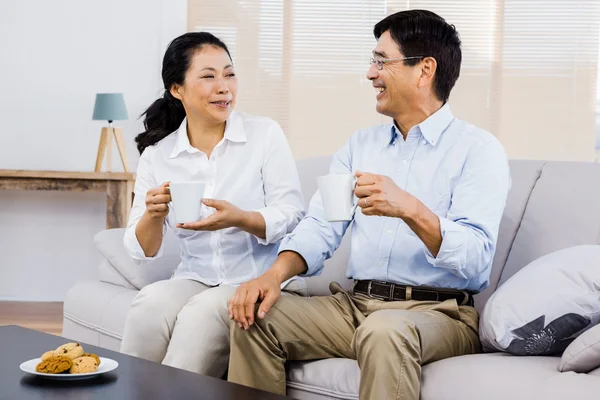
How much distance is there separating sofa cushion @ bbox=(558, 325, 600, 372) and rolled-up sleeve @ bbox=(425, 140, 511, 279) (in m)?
0.29

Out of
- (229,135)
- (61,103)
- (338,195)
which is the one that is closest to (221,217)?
(229,135)

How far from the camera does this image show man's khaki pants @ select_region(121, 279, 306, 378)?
1.91 m

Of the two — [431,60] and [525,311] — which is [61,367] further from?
[431,60]

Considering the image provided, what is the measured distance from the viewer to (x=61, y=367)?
1.48m

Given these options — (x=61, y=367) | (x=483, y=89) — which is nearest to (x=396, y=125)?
(x=61, y=367)

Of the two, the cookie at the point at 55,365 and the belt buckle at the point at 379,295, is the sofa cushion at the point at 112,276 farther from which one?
the cookie at the point at 55,365

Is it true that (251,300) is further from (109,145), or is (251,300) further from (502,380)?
(109,145)

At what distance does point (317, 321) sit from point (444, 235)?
360 millimetres

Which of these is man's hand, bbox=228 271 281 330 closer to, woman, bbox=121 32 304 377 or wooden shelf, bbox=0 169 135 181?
woman, bbox=121 32 304 377

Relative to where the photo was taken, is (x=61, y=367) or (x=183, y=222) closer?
(x=61, y=367)

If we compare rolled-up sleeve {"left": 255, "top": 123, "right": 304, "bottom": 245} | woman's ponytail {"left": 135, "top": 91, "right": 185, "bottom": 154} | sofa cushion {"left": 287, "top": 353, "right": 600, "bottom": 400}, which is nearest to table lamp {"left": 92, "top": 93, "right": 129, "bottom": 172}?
woman's ponytail {"left": 135, "top": 91, "right": 185, "bottom": 154}

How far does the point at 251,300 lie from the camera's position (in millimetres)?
1798

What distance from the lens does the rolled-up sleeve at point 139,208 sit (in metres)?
2.21

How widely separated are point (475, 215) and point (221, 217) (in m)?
0.58
